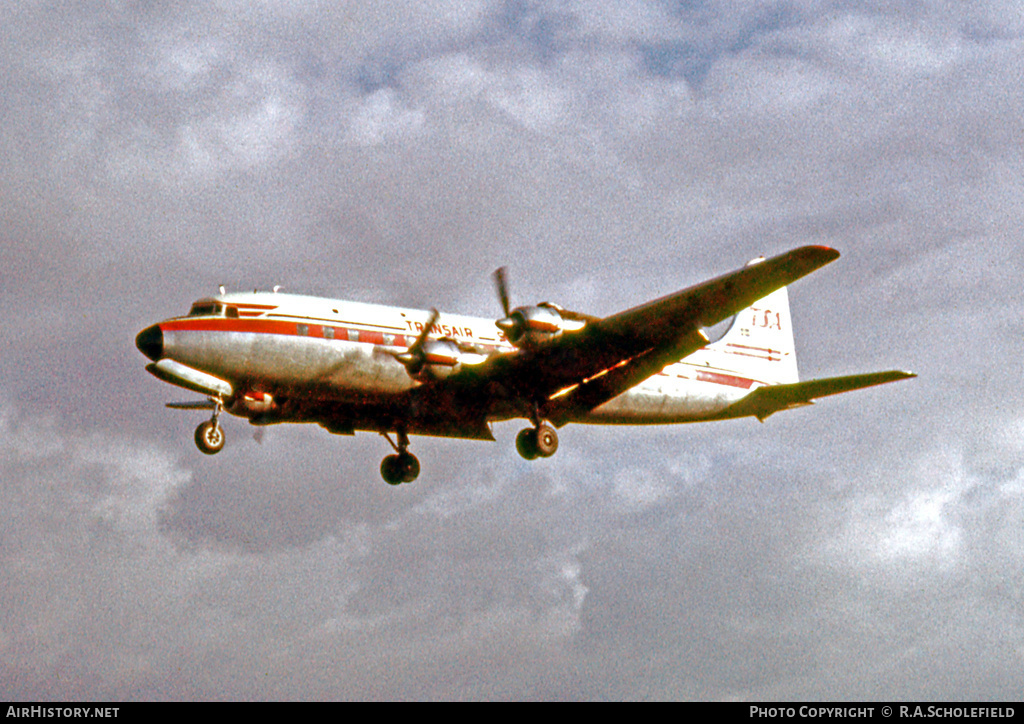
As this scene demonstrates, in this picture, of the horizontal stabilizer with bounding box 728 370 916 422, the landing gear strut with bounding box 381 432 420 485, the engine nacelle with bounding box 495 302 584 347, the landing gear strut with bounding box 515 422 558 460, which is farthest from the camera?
the landing gear strut with bounding box 381 432 420 485

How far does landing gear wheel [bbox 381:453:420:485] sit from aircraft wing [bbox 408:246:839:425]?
232cm

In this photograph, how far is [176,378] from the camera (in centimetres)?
2692

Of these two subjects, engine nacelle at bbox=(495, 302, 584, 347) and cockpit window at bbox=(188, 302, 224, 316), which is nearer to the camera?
cockpit window at bbox=(188, 302, 224, 316)

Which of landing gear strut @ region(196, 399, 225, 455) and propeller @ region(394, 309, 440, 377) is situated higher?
propeller @ region(394, 309, 440, 377)

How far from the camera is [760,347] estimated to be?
121 feet

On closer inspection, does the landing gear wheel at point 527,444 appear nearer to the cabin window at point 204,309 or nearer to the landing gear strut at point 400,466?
the landing gear strut at point 400,466

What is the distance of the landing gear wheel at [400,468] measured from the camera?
1335 inches

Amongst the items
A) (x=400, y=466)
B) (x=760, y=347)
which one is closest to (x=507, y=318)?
(x=400, y=466)

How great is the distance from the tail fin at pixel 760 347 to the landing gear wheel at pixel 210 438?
51.4 feet

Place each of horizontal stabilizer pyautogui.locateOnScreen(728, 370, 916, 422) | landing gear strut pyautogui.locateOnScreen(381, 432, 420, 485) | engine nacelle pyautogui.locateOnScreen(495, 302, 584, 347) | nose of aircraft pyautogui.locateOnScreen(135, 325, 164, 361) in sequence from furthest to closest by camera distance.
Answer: landing gear strut pyautogui.locateOnScreen(381, 432, 420, 485), engine nacelle pyautogui.locateOnScreen(495, 302, 584, 347), horizontal stabilizer pyautogui.locateOnScreen(728, 370, 916, 422), nose of aircraft pyautogui.locateOnScreen(135, 325, 164, 361)

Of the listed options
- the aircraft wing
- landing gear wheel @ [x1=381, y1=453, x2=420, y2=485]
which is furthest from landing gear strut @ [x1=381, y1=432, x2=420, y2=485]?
the aircraft wing

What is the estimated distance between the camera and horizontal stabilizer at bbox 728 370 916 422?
93.6ft

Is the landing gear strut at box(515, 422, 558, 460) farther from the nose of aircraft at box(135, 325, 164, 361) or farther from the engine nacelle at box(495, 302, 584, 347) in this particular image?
the nose of aircraft at box(135, 325, 164, 361)
